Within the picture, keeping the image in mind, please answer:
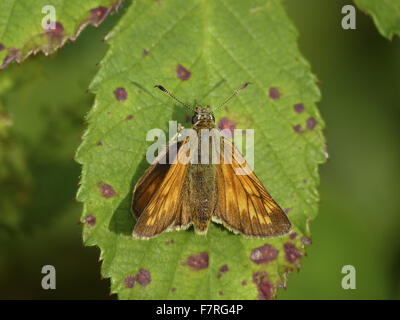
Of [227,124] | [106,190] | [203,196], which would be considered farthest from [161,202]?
[227,124]

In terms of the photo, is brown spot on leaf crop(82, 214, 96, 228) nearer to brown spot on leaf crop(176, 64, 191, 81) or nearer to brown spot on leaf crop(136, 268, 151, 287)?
brown spot on leaf crop(136, 268, 151, 287)

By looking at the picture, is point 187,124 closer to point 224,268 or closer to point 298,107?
point 298,107

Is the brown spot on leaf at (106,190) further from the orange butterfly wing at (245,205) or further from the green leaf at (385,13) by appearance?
the green leaf at (385,13)

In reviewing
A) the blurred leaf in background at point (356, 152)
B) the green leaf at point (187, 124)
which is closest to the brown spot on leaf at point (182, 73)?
the green leaf at point (187, 124)

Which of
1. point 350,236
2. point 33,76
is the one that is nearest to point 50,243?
point 33,76

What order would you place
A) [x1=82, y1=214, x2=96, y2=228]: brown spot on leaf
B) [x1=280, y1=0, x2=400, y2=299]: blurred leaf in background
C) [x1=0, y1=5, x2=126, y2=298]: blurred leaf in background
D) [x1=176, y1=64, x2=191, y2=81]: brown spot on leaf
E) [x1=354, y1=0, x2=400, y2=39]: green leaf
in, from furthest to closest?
[x1=280, y1=0, x2=400, y2=299]: blurred leaf in background < [x1=0, y1=5, x2=126, y2=298]: blurred leaf in background < [x1=354, y1=0, x2=400, y2=39]: green leaf < [x1=176, y1=64, x2=191, y2=81]: brown spot on leaf < [x1=82, y1=214, x2=96, y2=228]: brown spot on leaf

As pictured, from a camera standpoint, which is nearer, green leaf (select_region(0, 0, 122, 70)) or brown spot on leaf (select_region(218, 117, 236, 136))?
green leaf (select_region(0, 0, 122, 70))

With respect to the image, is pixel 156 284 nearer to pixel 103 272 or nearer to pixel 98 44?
pixel 103 272

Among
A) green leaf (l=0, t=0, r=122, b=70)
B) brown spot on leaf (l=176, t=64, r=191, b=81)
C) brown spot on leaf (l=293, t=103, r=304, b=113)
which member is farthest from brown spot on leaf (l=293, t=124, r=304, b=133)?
green leaf (l=0, t=0, r=122, b=70)
